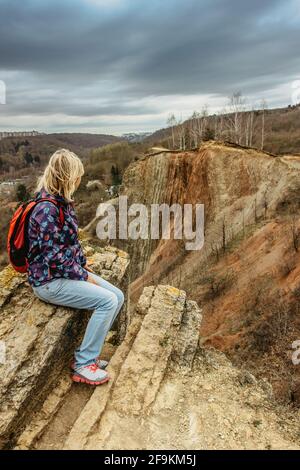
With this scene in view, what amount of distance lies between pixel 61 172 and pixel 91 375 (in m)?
2.20

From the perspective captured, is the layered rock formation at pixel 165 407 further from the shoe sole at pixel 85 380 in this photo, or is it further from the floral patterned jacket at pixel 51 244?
the floral patterned jacket at pixel 51 244

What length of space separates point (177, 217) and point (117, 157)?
6534 cm

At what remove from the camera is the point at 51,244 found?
3.96m

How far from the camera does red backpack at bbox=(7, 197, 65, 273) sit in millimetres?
3953

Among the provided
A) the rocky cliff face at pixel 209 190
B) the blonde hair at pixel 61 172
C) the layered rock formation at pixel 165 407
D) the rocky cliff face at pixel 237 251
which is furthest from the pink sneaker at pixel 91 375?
the rocky cliff face at pixel 209 190

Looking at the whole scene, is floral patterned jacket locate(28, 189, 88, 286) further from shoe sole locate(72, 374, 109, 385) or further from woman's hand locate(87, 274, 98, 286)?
shoe sole locate(72, 374, 109, 385)

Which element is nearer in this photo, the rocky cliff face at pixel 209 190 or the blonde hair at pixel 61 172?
the blonde hair at pixel 61 172

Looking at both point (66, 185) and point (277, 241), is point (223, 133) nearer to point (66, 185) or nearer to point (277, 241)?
point (277, 241)

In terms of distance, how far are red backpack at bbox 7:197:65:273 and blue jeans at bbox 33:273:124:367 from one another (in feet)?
1.30

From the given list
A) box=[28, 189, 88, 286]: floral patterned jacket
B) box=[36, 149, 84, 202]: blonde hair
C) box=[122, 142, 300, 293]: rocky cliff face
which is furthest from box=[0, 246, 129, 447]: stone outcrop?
box=[122, 142, 300, 293]: rocky cliff face

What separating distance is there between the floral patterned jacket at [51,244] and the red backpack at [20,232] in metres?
0.05

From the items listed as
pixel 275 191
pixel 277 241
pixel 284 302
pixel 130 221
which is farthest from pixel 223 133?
pixel 284 302

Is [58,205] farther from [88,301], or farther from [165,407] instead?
[165,407]

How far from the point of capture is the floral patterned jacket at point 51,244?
154 inches
